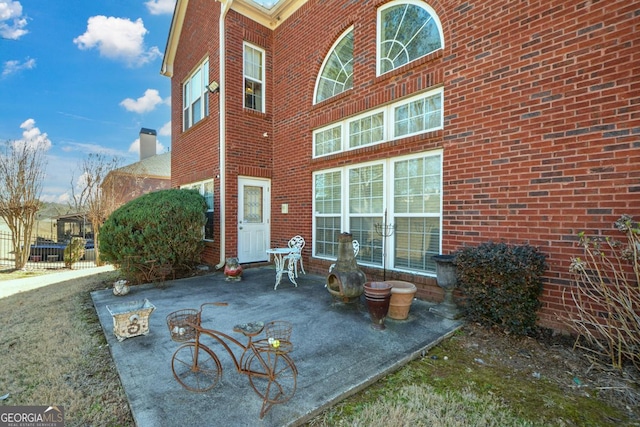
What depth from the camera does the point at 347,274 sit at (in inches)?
156

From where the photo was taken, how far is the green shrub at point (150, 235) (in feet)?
19.0

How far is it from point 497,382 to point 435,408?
2.57ft

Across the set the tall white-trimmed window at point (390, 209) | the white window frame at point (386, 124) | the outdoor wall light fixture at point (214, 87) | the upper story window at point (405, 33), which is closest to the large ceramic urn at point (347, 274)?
the tall white-trimmed window at point (390, 209)

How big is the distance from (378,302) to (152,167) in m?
19.7

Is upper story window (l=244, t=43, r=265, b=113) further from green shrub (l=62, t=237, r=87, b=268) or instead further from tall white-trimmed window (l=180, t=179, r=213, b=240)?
green shrub (l=62, t=237, r=87, b=268)

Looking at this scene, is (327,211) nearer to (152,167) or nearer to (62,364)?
(62,364)

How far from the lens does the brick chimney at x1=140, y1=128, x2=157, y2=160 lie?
20609mm

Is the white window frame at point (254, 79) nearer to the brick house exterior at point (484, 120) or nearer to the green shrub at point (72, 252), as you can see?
the brick house exterior at point (484, 120)

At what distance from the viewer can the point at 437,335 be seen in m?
3.25

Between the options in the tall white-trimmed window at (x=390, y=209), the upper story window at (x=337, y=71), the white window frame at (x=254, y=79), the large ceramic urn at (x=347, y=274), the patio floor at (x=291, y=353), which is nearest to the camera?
the patio floor at (x=291, y=353)

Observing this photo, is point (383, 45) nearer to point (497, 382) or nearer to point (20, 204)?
point (497, 382)

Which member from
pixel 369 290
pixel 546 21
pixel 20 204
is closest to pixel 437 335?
pixel 369 290

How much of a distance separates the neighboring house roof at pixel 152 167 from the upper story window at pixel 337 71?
48.8 feet

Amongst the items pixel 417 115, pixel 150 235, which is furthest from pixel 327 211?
pixel 150 235
